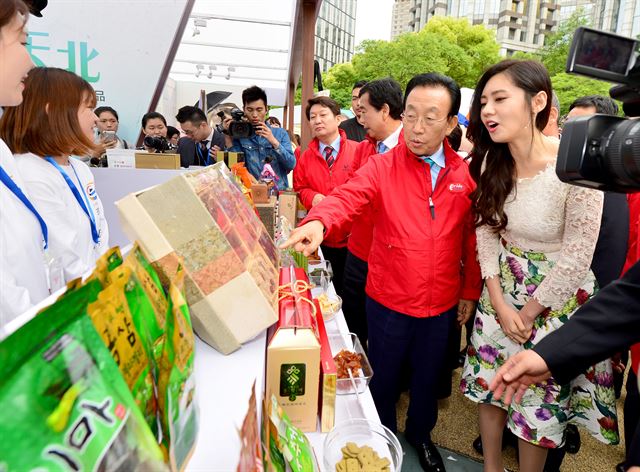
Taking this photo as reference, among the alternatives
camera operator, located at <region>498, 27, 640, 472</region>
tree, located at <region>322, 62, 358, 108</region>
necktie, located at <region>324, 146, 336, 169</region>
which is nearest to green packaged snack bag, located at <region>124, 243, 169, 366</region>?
camera operator, located at <region>498, 27, 640, 472</region>

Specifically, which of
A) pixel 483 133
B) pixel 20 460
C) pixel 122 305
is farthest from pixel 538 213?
pixel 20 460

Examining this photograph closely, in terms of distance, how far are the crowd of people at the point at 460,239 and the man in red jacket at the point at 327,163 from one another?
3.91 feet

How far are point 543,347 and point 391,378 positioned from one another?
0.92m

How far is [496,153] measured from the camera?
5.22 ft

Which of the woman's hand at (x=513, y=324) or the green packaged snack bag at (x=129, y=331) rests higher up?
the green packaged snack bag at (x=129, y=331)

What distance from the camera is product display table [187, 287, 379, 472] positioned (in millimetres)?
629

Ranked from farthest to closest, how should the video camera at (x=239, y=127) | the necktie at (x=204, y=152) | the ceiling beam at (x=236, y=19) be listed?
the ceiling beam at (x=236, y=19)
the necktie at (x=204, y=152)
the video camera at (x=239, y=127)

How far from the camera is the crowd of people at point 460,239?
1182 millimetres

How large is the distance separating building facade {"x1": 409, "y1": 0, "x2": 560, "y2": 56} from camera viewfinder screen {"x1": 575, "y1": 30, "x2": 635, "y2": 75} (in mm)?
48370

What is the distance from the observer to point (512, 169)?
1.54 metres

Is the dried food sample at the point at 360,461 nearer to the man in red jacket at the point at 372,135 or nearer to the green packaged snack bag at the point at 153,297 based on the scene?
the green packaged snack bag at the point at 153,297

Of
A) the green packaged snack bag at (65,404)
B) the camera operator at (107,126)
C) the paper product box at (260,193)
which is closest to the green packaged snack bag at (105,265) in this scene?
the green packaged snack bag at (65,404)

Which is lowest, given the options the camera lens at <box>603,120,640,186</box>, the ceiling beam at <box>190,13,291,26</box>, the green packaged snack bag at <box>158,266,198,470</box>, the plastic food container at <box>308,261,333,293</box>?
the plastic food container at <box>308,261,333,293</box>

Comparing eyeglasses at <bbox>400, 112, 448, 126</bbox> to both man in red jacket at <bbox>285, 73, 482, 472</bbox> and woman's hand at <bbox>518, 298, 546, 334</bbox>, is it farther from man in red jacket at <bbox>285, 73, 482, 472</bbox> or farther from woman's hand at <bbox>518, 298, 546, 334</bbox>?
woman's hand at <bbox>518, 298, 546, 334</bbox>
